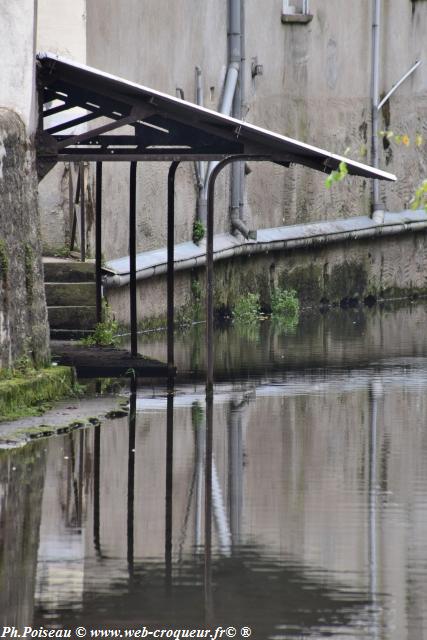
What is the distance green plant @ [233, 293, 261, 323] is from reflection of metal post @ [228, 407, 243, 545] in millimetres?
9808

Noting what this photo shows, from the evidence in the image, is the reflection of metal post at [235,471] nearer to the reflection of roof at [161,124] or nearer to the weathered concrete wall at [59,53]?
the reflection of roof at [161,124]

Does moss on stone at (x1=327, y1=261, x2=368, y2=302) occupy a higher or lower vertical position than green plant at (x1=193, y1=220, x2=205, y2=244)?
lower

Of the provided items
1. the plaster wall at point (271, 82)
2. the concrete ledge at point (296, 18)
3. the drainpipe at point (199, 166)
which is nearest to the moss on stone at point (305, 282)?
the plaster wall at point (271, 82)

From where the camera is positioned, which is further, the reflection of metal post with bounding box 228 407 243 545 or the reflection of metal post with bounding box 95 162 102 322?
the reflection of metal post with bounding box 95 162 102 322

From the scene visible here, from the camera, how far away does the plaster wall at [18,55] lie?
12.4 metres

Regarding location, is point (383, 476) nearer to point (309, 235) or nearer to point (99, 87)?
point (99, 87)

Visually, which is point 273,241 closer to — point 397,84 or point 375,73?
point 375,73

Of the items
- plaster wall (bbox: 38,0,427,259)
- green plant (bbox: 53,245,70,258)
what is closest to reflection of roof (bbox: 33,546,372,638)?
green plant (bbox: 53,245,70,258)

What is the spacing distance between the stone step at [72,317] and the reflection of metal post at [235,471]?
433cm

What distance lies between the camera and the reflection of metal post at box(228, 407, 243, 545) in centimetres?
824

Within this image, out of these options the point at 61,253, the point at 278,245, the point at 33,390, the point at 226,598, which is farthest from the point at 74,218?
the point at 226,598

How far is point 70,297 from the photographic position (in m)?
17.0

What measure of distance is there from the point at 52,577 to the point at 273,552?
3.52 feet

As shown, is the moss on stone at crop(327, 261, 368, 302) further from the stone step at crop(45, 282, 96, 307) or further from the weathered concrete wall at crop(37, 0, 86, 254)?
the stone step at crop(45, 282, 96, 307)
